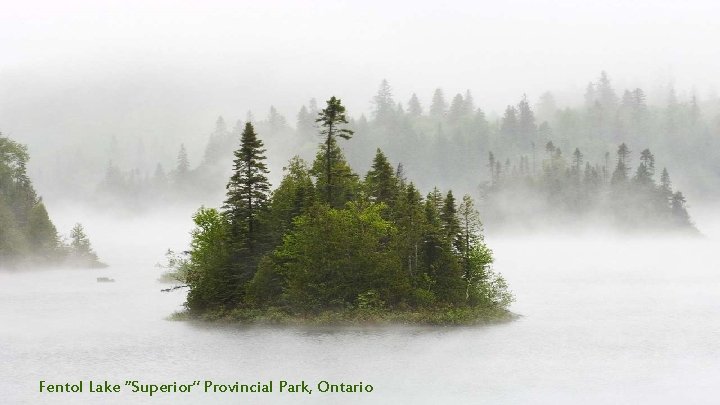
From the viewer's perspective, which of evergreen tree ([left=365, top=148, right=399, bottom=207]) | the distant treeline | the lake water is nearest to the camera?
the lake water

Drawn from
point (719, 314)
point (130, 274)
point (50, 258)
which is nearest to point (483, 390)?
point (719, 314)

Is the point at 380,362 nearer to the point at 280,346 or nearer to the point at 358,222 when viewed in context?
the point at 280,346

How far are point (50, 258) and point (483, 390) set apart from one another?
12711 centimetres

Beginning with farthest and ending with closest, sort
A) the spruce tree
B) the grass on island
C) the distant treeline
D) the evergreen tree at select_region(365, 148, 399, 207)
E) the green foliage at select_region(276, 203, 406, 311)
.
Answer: the distant treeline
the evergreen tree at select_region(365, 148, 399, 207)
the spruce tree
the green foliage at select_region(276, 203, 406, 311)
the grass on island

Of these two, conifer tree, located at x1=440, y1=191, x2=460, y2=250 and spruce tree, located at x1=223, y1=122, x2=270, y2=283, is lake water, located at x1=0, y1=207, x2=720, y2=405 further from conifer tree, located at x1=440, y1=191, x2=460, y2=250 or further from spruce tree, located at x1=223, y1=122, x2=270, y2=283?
conifer tree, located at x1=440, y1=191, x2=460, y2=250

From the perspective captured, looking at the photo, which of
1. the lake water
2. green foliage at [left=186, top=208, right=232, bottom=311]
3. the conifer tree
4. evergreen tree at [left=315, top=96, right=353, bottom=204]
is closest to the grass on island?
the lake water

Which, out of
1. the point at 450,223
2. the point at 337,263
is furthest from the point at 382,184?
the point at 337,263

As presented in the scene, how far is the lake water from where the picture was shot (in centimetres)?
5019

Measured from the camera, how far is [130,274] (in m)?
152

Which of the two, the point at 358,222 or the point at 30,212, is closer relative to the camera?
the point at 358,222

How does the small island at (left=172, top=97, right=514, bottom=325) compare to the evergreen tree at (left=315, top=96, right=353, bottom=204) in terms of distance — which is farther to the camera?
the evergreen tree at (left=315, top=96, right=353, bottom=204)

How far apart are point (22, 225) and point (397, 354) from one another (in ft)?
381

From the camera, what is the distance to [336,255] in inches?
3051

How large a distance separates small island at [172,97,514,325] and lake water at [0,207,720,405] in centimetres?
377
